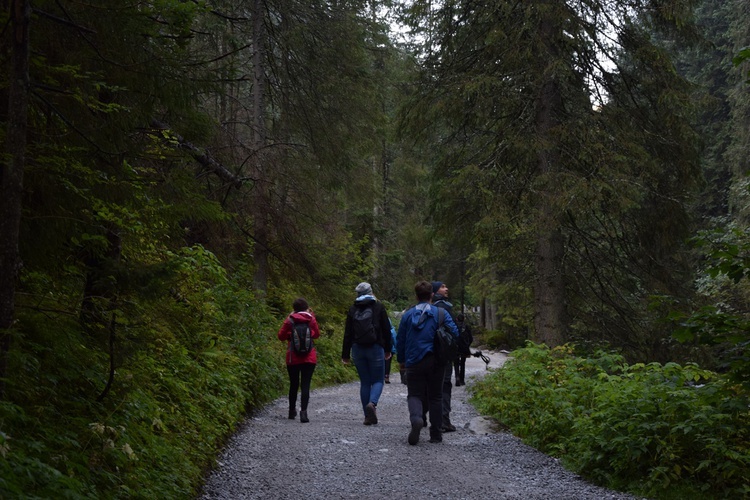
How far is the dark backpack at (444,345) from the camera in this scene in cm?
775

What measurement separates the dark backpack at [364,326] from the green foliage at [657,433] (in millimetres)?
2456

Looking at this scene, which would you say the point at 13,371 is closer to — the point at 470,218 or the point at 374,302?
the point at 374,302

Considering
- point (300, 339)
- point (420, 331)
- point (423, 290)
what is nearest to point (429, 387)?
point (420, 331)

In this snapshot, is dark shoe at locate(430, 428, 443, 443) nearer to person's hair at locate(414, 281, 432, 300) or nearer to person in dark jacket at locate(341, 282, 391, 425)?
person in dark jacket at locate(341, 282, 391, 425)

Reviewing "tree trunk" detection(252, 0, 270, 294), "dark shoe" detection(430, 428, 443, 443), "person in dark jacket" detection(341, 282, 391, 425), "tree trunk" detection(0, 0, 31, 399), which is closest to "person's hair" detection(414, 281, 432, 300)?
"person in dark jacket" detection(341, 282, 391, 425)

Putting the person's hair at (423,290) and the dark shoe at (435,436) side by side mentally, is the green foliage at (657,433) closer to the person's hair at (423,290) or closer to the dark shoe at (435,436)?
the dark shoe at (435,436)

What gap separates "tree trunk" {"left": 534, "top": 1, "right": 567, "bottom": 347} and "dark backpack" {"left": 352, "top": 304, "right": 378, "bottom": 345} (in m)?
4.70

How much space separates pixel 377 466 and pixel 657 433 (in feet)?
8.98

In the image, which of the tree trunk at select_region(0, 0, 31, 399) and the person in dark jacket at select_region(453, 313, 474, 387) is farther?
the person in dark jacket at select_region(453, 313, 474, 387)

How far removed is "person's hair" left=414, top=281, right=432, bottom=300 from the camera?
8.08 metres

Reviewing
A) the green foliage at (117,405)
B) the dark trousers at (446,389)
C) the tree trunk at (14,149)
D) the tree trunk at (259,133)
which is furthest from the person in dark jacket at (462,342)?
the tree trunk at (14,149)

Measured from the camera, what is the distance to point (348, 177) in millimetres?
16484

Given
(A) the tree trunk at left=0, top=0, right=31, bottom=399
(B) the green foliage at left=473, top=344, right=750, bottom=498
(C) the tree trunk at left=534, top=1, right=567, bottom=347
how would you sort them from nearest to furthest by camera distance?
(A) the tree trunk at left=0, top=0, right=31, bottom=399
(B) the green foliage at left=473, top=344, right=750, bottom=498
(C) the tree trunk at left=534, top=1, right=567, bottom=347

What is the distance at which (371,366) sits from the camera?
916cm
